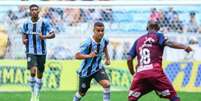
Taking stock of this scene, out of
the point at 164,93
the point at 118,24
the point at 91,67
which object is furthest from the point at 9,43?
the point at 164,93

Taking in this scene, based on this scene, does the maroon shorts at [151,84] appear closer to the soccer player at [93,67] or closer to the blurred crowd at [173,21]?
the soccer player at [93,67]

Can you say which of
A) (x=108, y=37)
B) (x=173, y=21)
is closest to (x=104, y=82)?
(x=108, y=37)

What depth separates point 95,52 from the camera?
12664 millimetres


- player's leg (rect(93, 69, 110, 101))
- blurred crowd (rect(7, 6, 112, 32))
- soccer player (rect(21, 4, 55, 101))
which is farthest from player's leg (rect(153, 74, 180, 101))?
blurred crowd (rect(7, 6, 112, 32))

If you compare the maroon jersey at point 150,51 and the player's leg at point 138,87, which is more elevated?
the maroon jersey at point 150,51

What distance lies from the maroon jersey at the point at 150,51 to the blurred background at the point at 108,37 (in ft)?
23.1

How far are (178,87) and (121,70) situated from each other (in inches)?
60.7

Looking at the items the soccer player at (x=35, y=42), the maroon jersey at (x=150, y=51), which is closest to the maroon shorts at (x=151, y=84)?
the maroon jersey at (x=150, y=51)

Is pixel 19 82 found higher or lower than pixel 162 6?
lower

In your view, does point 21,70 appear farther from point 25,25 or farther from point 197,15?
point 197,15

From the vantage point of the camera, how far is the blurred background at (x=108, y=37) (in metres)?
18.0

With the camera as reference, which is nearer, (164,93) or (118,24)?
(164,93)

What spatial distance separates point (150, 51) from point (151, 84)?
1.72 ft

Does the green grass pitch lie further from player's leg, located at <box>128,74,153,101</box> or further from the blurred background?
player's leg, located at <box>128,74,153,101</box>
